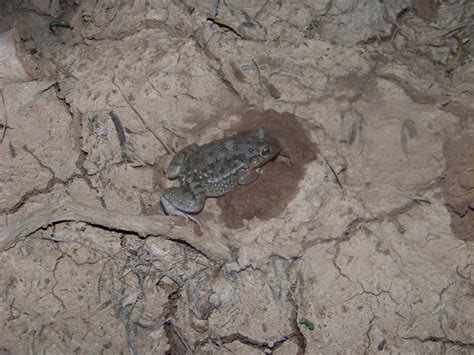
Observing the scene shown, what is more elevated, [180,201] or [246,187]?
[246,187]

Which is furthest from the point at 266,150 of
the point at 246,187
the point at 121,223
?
the point at 121,223

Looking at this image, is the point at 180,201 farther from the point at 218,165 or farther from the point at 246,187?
the point at 246,187

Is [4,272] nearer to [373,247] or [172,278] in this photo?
[172,278]

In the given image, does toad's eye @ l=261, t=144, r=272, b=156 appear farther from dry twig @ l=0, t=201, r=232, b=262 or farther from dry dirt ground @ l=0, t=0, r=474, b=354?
dry twig @ l=0, t=201, r=232, b=262

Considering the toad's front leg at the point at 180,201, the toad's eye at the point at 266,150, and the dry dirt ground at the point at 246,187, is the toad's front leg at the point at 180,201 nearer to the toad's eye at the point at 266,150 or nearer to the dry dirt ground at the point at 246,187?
the dry dirt ground at the point at 246,187

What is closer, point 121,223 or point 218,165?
point 121,223

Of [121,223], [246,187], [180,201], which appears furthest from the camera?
[246,187]
